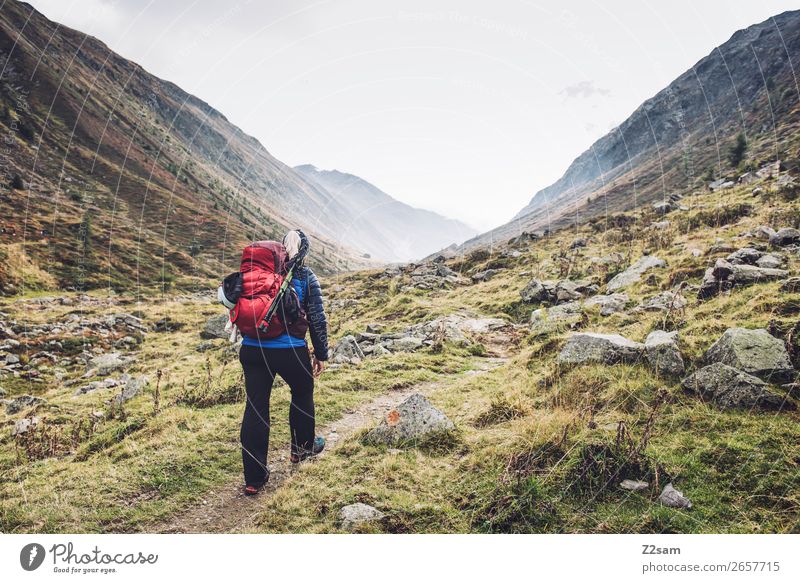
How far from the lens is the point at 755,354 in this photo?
4348mm

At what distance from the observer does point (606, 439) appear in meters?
4.09

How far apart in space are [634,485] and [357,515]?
265 cm

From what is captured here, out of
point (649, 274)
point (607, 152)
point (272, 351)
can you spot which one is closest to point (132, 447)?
point (272, 351)

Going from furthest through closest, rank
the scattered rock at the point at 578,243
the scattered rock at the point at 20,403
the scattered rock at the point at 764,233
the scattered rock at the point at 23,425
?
1. the scattered rock at the point at 578,243
2. the scattered rock at the point at 20,403
3. the scattered rock at the point at 764,233
4. the scattered rock at the point at 23,425

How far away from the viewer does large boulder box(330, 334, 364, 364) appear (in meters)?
9.85

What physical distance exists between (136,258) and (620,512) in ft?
159

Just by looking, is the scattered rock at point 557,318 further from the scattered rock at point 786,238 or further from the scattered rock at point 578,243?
the scattered rock at point 578,243

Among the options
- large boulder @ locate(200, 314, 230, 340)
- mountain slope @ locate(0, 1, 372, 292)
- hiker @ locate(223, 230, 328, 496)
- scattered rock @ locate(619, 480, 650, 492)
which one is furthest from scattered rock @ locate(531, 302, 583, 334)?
mountain slope @ locate(0, 1, 372, 292)

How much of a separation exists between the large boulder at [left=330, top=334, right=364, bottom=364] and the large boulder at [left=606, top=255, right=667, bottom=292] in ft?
23.1

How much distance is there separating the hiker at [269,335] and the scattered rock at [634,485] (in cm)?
357

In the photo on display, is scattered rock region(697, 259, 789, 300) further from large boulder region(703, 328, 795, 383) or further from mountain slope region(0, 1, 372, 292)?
mountain slope region(0, 1, 372, 292)

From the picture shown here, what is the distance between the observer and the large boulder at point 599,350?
18.4ft

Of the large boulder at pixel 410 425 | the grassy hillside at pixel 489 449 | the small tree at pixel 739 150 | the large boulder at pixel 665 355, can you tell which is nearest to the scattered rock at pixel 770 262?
the grassy hillside at pixel 489 449
